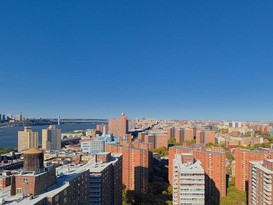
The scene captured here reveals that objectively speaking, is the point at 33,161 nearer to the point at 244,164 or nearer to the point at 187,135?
the point at 244,164

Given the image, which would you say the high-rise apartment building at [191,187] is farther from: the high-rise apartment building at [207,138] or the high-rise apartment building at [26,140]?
the high-rise apartment building at [207,138]

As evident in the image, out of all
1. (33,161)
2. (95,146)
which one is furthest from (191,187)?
(95,146)

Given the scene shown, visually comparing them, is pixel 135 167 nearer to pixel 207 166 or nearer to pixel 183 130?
pixel 207 166

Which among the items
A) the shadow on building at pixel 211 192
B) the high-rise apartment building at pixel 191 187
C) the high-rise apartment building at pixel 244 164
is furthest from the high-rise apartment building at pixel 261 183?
the high-rise apartment building at pixel 244 164

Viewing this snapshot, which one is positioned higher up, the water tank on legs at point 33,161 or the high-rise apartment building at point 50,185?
the water tank on legs at point 33,161

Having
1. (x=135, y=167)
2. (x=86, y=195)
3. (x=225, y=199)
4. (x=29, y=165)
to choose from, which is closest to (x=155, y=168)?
Answer: (x=135, y=167)

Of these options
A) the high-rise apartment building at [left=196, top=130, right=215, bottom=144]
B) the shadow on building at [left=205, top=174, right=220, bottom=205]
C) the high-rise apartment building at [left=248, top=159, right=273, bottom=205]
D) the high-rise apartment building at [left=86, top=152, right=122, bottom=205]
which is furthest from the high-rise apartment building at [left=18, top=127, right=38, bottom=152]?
the high-rise apartment building at [left=248, top=159, right=273, bottom=205]
